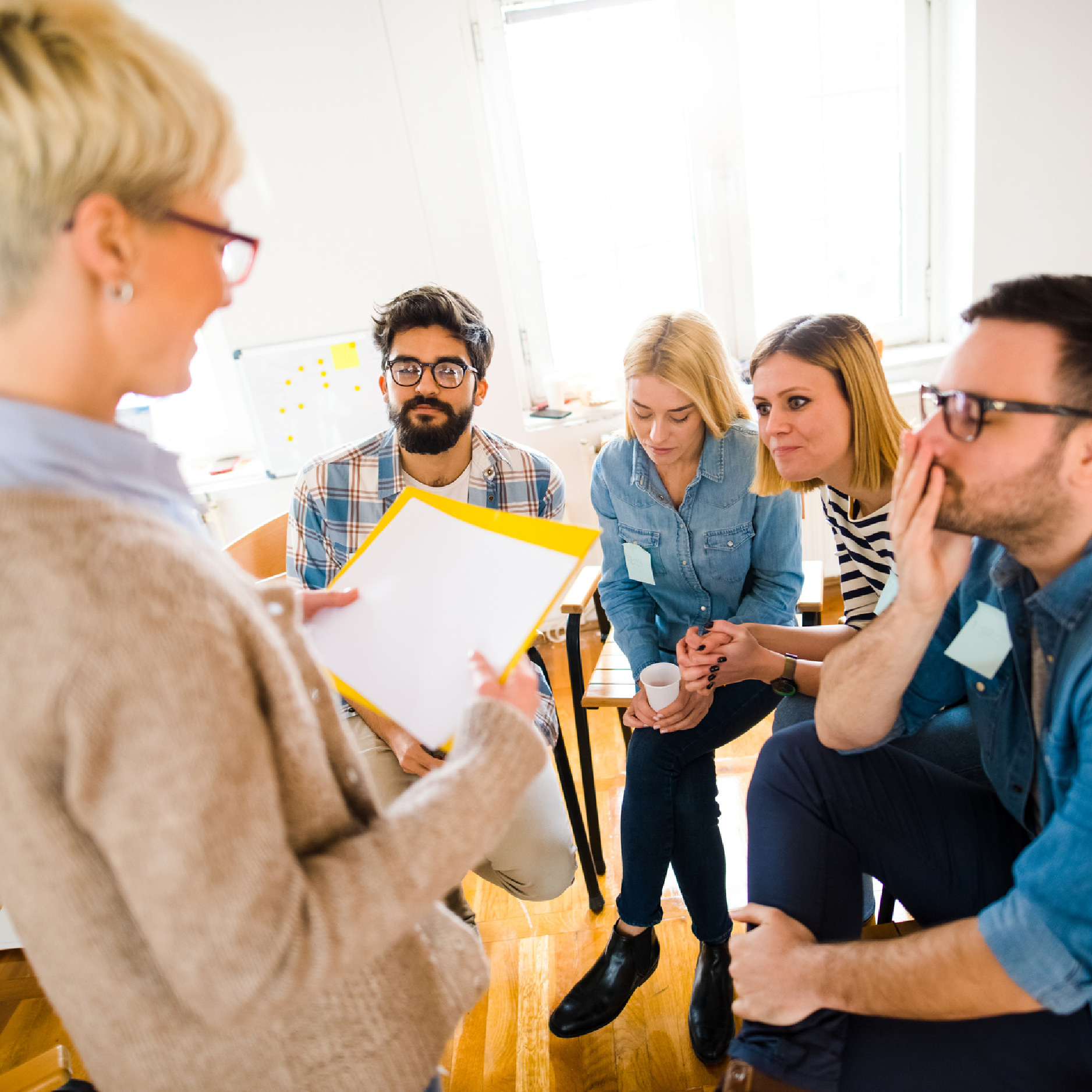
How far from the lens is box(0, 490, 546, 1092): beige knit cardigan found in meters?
0.50

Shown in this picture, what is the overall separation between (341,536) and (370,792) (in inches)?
43.9

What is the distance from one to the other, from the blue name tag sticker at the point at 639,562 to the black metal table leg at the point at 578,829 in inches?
16.9

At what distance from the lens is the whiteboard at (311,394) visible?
286 cm

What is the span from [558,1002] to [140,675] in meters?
1.46

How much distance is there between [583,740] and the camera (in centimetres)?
180

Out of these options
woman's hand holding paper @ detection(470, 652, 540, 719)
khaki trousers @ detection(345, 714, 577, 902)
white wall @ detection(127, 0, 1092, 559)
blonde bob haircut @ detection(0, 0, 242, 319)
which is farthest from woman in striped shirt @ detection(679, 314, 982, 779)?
white wall @ detection(127, 0, 1092, 559)

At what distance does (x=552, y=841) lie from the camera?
1.52 meters

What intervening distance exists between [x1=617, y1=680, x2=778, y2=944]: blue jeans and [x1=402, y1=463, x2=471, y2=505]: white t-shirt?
2.33 ft

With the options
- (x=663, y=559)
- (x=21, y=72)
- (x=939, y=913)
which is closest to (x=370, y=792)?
(x=21, y=72)

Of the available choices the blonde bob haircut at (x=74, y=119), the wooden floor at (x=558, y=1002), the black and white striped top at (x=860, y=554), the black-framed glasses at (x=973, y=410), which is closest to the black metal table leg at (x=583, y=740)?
the wooden floor at (x=558, y=1002)

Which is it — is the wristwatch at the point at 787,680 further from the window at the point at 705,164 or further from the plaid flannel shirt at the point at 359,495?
the window at the point at 705,164

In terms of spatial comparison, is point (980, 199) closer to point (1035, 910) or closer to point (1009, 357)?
point (1009, 357)

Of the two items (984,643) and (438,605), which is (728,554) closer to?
(984,643)

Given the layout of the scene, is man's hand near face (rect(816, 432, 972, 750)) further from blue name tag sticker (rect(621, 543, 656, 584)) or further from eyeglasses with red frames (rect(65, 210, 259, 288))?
eyeglasses with red frames (rect(65, 210, 259, 288))
